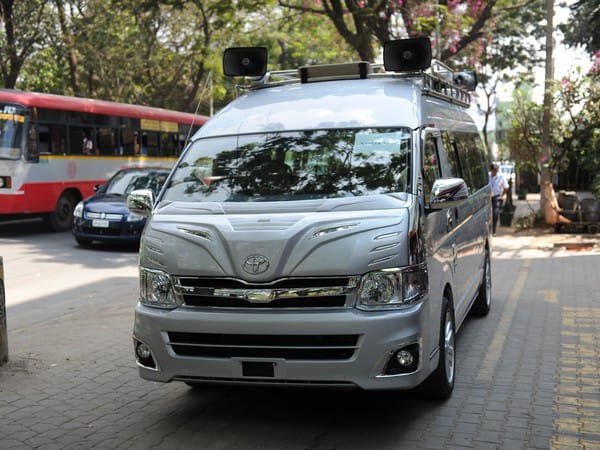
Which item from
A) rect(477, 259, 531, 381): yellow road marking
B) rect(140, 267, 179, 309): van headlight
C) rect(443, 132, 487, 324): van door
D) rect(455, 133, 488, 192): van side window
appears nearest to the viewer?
rect(140, 267, 179, 309): van headlight

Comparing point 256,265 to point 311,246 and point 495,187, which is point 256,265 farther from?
point 495,187

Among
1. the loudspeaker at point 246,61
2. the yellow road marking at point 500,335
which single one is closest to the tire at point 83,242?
the yellow road marking at point 500,335

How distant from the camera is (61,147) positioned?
18328 mm

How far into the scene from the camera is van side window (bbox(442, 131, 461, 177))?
20.2ft

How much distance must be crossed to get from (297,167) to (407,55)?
1.43m

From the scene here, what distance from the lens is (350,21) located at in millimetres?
24094

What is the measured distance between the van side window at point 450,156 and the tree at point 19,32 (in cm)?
2033

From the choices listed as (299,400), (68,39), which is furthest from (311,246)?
(68,39)

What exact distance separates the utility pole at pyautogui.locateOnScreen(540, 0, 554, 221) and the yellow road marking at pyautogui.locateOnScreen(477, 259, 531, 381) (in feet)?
25.2

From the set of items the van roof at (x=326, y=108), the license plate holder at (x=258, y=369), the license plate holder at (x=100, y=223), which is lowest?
the license plate holder at (x=258, y=369)

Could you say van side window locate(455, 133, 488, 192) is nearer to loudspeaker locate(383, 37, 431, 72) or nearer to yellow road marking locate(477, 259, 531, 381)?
loudspeaker locate(383, 37, 431, 72)

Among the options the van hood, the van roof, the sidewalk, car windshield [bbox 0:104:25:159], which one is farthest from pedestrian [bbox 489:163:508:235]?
the van hood

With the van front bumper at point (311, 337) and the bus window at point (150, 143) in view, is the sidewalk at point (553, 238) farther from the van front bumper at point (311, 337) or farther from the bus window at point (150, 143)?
the van front bumper at point (311, 337)

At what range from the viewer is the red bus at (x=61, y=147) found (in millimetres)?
16812
